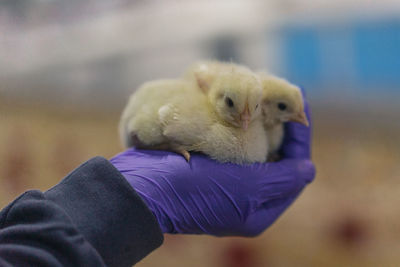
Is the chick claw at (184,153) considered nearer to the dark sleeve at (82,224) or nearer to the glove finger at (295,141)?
the dark sleeve at (82,224)

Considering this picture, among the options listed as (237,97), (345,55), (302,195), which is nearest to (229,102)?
(237,97)

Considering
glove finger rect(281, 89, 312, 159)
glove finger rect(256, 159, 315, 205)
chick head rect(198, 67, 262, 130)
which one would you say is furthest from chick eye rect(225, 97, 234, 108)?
glove finger rect(281, 89, 312, 159)

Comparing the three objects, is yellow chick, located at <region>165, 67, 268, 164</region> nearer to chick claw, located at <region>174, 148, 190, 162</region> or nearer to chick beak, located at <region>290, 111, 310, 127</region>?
chick claw, located at <region>174, 148, 190, 162</region>

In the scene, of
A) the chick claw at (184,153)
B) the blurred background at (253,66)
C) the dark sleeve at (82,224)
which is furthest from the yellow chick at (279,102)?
the blurred background at (253,66)

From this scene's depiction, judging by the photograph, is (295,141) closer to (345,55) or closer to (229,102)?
(229,102)

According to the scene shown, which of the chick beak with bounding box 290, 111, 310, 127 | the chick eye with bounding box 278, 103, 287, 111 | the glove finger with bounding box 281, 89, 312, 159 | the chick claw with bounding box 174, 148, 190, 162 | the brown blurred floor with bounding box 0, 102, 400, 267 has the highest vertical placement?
the chick eye with bounding box 278, 103, 287, 111

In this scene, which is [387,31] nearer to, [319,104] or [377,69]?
[377,69]
